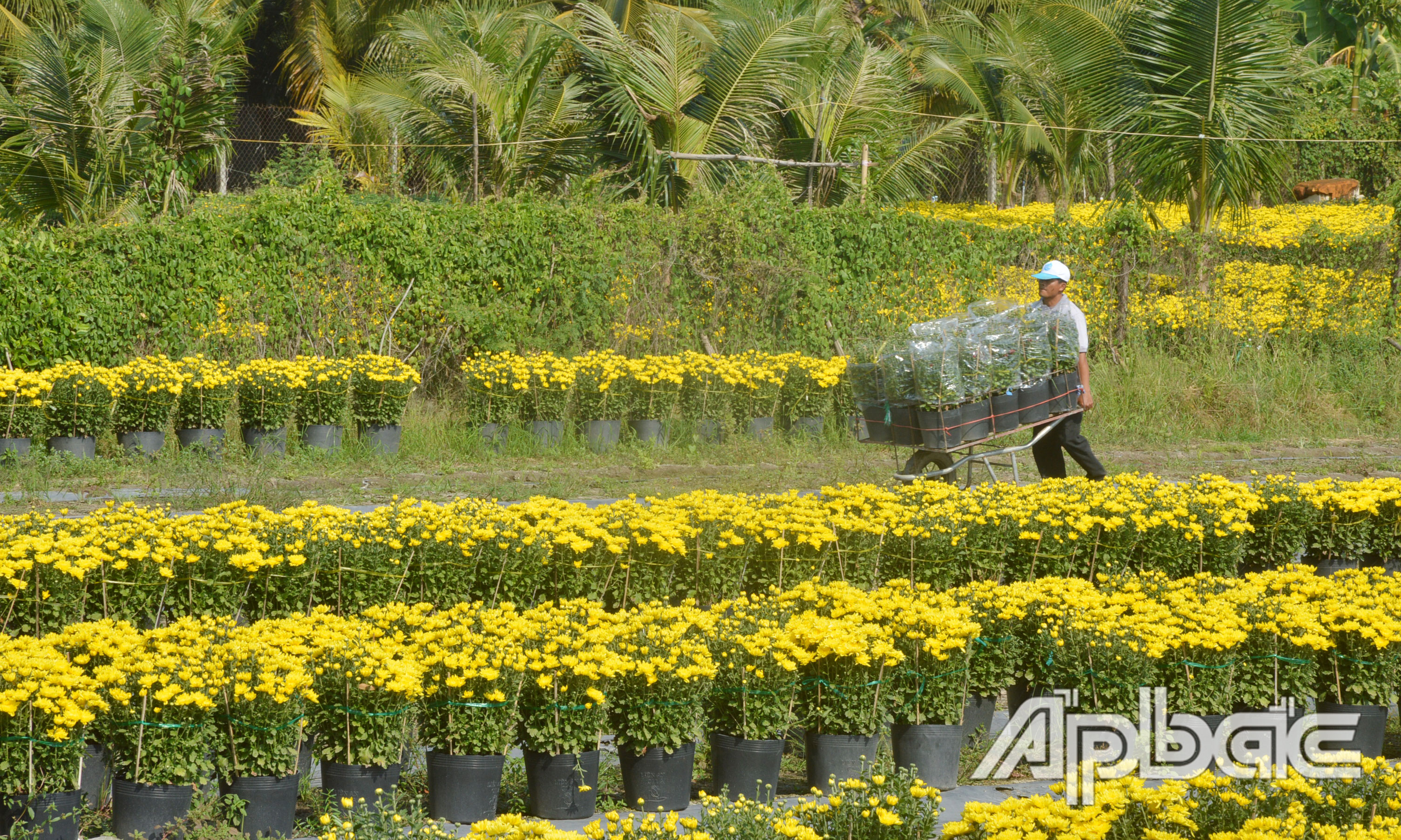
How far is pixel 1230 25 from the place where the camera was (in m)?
15.9

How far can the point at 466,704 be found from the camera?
486 cm

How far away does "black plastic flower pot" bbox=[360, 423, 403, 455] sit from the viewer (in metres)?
12.1

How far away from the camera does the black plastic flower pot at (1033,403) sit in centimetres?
916

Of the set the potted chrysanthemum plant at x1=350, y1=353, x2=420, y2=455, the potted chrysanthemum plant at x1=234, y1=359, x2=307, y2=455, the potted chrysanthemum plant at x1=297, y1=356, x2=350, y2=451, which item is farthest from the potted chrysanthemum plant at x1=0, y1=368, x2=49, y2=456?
the potted chrysanthemum plant at x1=350, y1=353, x2=420, y2=455

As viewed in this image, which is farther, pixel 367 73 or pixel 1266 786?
pixel 367 73

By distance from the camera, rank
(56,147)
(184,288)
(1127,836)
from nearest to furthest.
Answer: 1. (1127,836)
2. (184,288)
3. (56,147)

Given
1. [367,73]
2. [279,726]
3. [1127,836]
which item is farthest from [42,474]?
[367,73]

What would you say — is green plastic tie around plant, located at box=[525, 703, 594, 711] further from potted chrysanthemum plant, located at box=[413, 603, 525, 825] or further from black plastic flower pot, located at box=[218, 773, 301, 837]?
black plastic flower pot, located at box=[218, 773, 301, 837]

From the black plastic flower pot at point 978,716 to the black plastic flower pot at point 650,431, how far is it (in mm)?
7294

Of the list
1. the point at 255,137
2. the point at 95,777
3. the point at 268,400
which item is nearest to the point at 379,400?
the point at 268,400

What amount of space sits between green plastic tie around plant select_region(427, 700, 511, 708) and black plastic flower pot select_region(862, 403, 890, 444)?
509 centimetres

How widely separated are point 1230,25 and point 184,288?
480 inches

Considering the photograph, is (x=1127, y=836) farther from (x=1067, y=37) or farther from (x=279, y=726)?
(x=1067, y=37)

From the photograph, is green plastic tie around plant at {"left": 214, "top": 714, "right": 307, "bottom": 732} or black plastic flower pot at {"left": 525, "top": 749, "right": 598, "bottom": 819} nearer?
green plastic tie around plant at {"left": 214, "top": 714, "right": 307, "bottom": 732}
